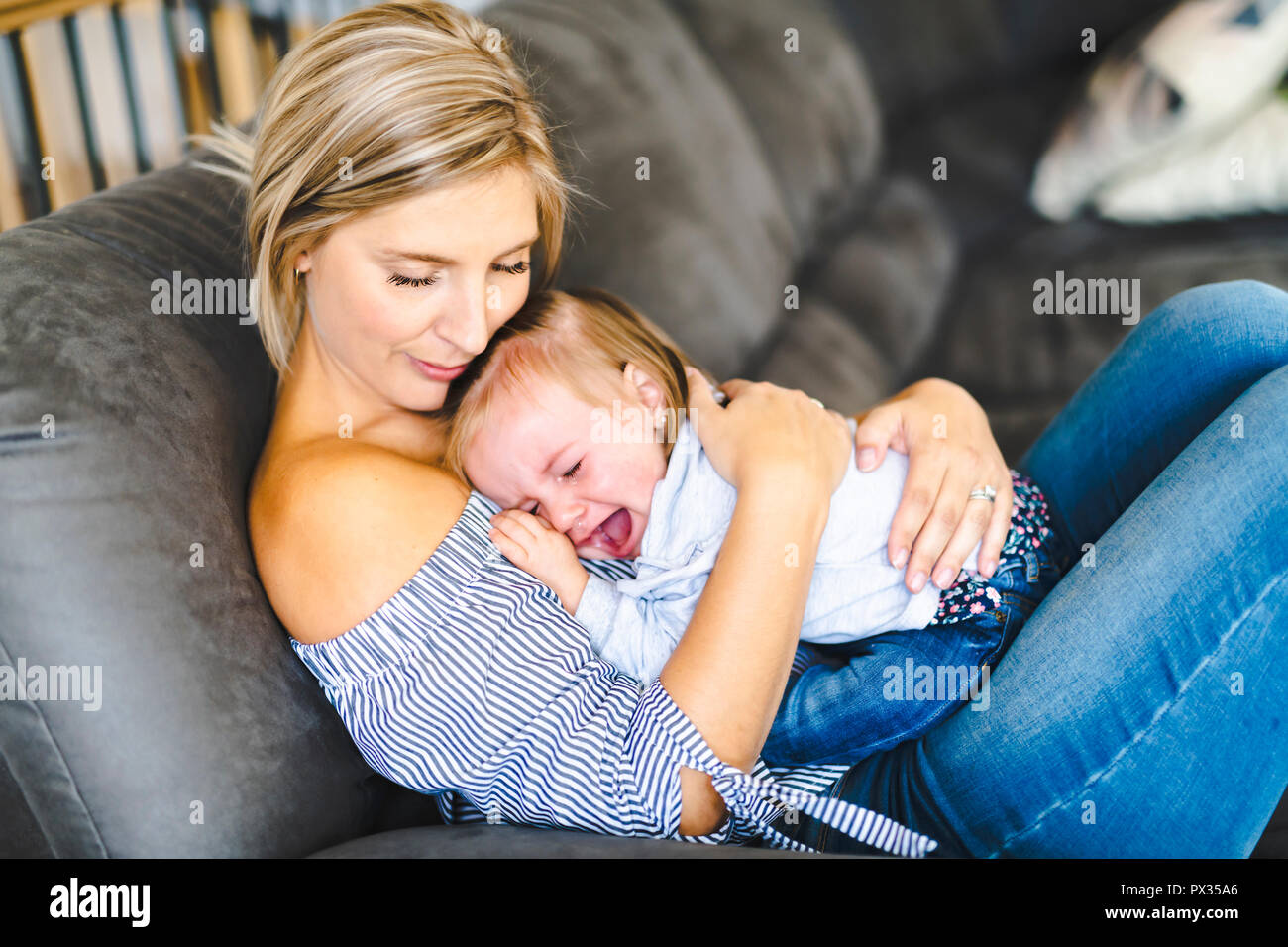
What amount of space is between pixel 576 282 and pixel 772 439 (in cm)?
57

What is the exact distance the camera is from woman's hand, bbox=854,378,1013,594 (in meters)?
1.00

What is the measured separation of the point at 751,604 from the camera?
89 centimetres

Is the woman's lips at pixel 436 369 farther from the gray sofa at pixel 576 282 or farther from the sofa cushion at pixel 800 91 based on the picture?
the sofa cushion at pixel 800 91

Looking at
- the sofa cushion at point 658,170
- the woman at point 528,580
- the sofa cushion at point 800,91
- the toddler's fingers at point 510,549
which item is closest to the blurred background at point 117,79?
the sofa cushion at point 658,170

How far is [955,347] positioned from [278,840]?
1.75 metres

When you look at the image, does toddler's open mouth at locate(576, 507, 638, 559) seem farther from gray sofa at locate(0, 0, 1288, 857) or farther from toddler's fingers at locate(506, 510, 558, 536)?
gray sofa at locate(0, 0, 1288, 857)

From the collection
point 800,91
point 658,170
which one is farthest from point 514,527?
point 800,91

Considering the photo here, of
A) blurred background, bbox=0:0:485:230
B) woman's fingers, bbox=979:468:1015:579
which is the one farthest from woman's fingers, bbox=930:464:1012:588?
blurred background, bbox=0:0:485:230

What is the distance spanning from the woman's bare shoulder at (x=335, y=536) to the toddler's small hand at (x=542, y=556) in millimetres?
80

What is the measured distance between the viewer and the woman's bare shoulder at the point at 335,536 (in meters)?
0.87

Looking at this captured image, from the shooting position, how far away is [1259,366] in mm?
999

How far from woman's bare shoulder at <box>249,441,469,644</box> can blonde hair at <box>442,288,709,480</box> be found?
6.9 inches
